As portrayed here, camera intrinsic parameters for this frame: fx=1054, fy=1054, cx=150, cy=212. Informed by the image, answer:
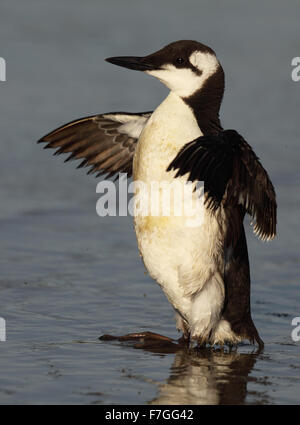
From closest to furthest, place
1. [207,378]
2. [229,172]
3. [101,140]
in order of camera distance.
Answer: [207,378], [229,172], [101,140]

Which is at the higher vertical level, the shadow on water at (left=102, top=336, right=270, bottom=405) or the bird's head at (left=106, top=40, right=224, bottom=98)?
the bird's head at (left=106, top=40, right=224, bottom=98)

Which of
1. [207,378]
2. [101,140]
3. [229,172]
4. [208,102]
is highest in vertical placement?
[208,102]

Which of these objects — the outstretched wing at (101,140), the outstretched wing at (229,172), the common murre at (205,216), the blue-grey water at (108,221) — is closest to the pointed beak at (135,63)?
the common murre at (205,216)

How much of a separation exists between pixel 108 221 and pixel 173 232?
346 centimetres

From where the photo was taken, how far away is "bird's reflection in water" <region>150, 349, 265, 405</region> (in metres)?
6.26

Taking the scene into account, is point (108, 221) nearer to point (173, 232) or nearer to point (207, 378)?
point (173, 232)

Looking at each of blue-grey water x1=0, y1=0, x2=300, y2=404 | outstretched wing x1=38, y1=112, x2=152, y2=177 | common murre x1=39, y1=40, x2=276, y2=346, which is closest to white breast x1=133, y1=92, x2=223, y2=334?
common murre x1=39, y1=40, x2=276, y2=346

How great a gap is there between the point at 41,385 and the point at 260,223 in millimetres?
2070

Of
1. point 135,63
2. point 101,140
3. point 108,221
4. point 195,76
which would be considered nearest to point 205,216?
point 195,76

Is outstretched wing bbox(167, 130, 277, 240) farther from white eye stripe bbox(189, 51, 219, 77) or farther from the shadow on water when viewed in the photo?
the shadow on water

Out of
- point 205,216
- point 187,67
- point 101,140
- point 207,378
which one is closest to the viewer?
point 207,378

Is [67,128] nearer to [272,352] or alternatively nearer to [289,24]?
[272,352]

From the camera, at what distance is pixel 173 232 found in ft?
24.1

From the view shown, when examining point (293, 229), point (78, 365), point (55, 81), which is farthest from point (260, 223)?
point (55, 81)
